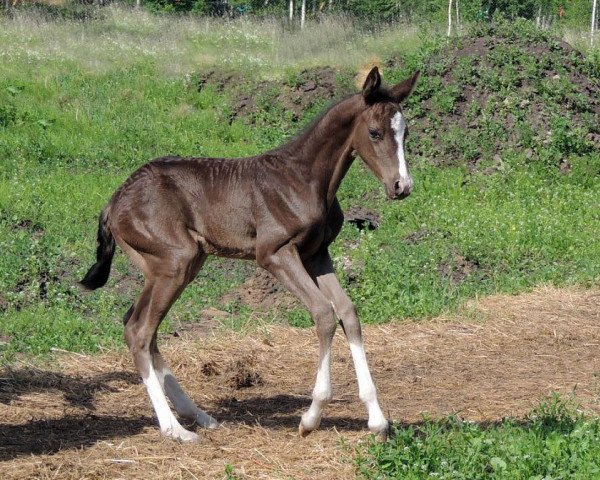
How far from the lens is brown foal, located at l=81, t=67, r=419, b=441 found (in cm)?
634

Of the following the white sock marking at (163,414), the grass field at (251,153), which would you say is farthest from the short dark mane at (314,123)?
the grass field at (251,153)

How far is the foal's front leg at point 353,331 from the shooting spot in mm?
6152

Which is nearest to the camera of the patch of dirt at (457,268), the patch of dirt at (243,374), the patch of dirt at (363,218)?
the patch of dirt at (243,374)

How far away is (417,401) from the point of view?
24.5ft

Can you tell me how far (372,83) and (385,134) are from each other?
0.34 m

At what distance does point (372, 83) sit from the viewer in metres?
Answer: 6.36

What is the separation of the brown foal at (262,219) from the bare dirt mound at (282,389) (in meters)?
0.41

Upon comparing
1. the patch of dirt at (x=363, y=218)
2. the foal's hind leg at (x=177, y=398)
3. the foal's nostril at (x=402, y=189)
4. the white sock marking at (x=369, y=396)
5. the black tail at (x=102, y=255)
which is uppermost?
the foal's nostril at (x=402, y=189)

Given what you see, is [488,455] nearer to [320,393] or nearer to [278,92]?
[320,393]

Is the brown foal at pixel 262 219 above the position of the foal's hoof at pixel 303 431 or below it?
above

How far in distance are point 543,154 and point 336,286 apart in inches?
393

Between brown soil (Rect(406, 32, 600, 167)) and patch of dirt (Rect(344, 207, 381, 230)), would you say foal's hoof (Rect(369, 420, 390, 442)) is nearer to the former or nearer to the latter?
patch of dirt (Rect(344, 207, 381, 230))

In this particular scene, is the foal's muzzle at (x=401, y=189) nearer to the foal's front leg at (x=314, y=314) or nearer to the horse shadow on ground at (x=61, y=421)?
the foal's front leg at (x=314, y=314)

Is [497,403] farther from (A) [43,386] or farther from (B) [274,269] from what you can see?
(A) [43,386]
